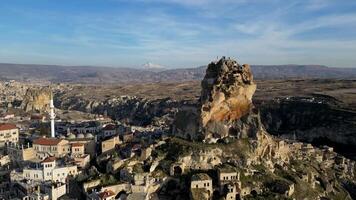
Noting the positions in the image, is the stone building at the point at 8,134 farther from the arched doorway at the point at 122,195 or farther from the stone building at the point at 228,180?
the stone building at the point at 228,180

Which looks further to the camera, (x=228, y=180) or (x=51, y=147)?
(x=51, y=147)

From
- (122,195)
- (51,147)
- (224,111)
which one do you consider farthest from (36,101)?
(122,195)

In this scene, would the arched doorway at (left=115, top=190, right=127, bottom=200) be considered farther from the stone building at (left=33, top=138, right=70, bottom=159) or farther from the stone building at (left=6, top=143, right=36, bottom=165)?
the stone building at (left=6, top=143, right=36, bottom=165)

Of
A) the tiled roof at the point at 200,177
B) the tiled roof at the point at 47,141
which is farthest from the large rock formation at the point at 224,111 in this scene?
the tiled roof at the point at 47,141

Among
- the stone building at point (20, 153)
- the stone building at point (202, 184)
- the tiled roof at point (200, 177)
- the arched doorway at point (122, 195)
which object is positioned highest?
the stone building at point (20, 153)

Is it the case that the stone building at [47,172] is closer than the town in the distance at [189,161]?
No

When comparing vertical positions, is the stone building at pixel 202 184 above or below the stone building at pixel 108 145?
below

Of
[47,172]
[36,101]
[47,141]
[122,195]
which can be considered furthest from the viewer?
[36,101]

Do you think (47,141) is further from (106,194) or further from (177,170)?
(177,170)
